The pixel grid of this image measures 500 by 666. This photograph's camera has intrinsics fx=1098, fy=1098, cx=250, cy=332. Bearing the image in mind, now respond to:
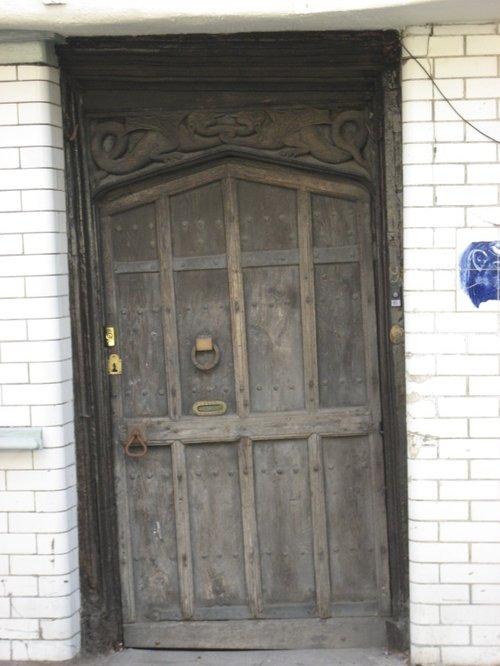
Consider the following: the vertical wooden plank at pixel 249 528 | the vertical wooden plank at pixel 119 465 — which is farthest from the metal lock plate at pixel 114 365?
the vertical wooden plank at pixel 249 528

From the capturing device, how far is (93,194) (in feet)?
18.0

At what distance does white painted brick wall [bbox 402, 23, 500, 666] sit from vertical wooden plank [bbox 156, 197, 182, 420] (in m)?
1.21

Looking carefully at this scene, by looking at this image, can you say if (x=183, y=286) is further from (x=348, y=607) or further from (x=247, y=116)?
(x=348, y=607)

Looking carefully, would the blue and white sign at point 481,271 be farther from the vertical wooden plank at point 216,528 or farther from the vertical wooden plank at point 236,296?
the vertical wooden plank at point 216,528

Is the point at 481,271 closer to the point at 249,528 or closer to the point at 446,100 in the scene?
the point at 446,100

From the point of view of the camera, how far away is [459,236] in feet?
16.5

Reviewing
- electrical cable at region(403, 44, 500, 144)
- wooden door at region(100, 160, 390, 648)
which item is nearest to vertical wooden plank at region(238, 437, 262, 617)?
wooden door at region(100, 160, 390, 648)

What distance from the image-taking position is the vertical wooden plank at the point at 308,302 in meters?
5.50

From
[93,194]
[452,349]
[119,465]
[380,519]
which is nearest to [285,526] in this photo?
[380,519]

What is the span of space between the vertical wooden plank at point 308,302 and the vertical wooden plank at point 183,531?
2.35 feet

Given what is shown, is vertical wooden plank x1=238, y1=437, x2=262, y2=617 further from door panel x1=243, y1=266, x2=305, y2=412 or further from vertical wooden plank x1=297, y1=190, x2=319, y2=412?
vertical wooden plank x1=297, y1=190, x2=319, y2=412

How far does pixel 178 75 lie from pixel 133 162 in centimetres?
49

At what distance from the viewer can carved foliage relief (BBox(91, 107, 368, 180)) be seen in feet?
17.8

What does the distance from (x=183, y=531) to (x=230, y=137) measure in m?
2.02
